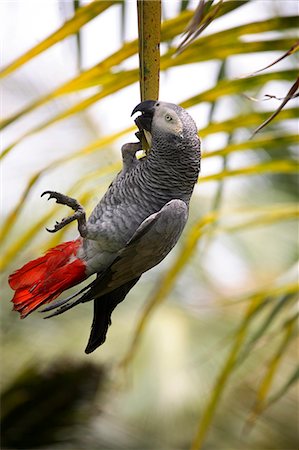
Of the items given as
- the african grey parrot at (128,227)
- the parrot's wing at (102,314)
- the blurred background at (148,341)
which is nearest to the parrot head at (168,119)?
the african grey parrot at (128,227)

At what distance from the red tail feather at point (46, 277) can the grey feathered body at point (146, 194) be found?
0.01 m

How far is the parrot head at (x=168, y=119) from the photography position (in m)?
0.59

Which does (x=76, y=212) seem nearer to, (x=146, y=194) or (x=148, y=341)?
(x=146, y=194)

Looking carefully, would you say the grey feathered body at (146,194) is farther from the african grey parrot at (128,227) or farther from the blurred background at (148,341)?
the blurred background at (148,341)

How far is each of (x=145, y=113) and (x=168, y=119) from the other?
2cm

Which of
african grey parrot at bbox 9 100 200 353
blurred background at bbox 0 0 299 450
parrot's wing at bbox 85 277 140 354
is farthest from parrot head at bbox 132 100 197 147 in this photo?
blurred background at bbox 0 0 299 450

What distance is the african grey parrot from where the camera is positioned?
1.93 feet

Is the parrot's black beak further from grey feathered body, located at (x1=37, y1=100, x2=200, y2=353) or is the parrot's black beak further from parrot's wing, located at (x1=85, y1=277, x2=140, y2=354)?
parrot's wing, located at (x1=85, y1=277, x2=140, y2=354)

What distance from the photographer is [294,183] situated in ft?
10.5

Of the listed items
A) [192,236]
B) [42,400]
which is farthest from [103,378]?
[192,236]

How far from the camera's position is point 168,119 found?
1.99 ft

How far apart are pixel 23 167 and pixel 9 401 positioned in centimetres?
105

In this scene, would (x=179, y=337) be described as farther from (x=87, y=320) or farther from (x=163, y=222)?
(x=163, y=222)

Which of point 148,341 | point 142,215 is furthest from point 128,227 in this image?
point 148,341
